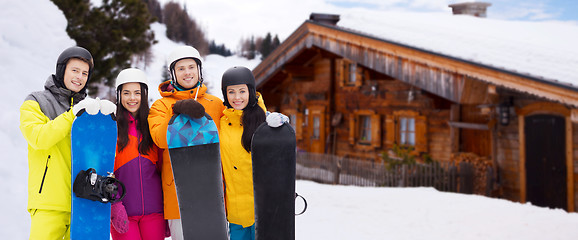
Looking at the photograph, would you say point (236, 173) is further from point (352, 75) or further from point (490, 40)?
point (352, 75)

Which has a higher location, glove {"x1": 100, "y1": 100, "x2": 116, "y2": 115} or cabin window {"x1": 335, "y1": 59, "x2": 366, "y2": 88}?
cabin window {"x1": 335, "y1": 59, "x2": 366, "y2": 88}

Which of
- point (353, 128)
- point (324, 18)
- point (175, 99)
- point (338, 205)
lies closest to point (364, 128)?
point (353, 128)

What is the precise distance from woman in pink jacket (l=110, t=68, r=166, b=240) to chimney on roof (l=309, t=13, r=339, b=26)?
377 inches

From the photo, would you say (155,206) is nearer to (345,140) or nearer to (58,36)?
(58,36)

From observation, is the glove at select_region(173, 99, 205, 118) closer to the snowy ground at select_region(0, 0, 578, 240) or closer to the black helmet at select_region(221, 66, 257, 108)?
the black helmet at select_region(221, 66, 257, 108)

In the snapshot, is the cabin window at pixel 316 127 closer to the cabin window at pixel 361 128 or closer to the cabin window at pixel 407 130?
the cabin window at pixel 361 128

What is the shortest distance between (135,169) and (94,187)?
322 mm

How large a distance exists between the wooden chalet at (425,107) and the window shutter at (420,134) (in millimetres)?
27

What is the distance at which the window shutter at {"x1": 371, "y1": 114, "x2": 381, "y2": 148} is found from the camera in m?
11.9

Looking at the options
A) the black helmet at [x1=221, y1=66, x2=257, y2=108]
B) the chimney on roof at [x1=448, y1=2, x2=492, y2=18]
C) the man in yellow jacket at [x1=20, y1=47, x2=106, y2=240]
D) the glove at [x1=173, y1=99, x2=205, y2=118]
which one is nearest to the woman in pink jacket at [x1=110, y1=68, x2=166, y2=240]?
the man in yellow jacket at [x1=20, y1=47, x2=106, y2=240]

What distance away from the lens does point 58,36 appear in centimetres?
916

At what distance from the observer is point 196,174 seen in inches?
102

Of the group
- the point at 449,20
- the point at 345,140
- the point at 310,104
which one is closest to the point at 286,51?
the point at 310,104

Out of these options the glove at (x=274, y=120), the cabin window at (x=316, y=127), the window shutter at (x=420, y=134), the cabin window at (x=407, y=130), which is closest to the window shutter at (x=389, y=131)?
the cabin window at (x=407, y=130)
